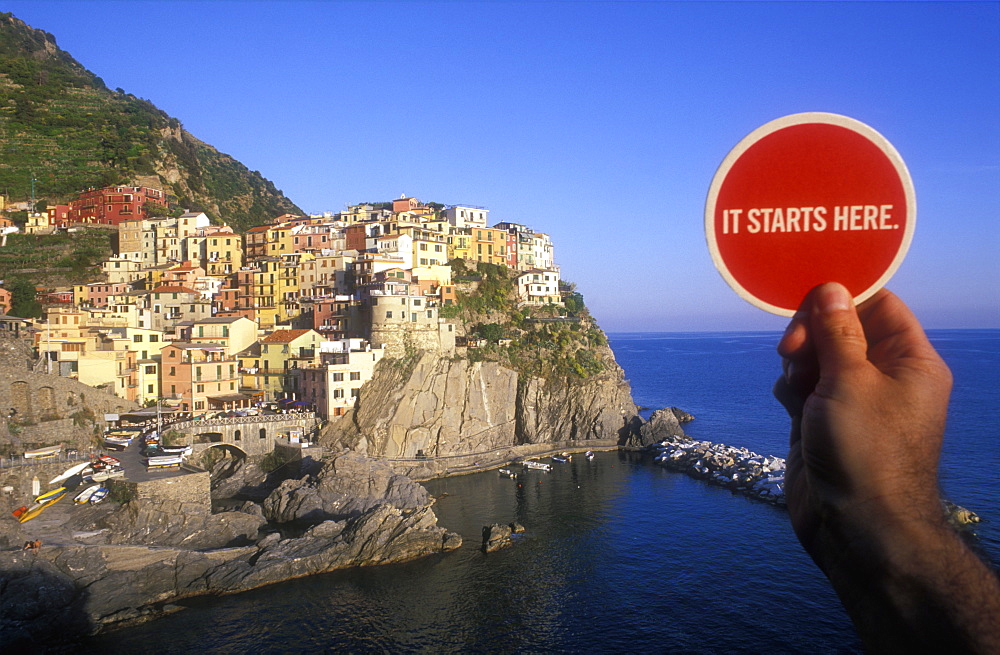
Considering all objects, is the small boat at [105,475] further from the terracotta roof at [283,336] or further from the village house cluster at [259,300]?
the terracotta roof at [283,336]

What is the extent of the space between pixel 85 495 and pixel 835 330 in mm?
23603

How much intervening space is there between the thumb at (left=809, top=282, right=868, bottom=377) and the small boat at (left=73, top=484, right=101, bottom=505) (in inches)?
922

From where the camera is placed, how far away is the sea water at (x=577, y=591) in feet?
48.0

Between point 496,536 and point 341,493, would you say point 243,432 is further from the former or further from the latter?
point 496,536

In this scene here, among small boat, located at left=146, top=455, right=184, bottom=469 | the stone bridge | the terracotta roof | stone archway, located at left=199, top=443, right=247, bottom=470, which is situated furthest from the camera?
the terracotta roof

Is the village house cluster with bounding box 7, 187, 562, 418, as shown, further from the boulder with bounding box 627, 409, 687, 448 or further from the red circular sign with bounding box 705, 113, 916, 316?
the red circular sign with bounding box 705, 113, 916, 316

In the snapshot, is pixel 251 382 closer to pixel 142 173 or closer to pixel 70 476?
pixel 70 476

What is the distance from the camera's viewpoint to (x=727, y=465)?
28719 millimetres

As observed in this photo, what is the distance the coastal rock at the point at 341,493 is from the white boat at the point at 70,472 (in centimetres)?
596

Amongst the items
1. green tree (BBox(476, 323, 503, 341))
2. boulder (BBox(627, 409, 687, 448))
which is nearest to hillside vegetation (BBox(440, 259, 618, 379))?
green tree (BBox(476, 323, 503, 341))

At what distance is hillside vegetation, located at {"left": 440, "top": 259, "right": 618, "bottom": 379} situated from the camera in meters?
36.2

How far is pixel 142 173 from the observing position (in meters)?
50.5

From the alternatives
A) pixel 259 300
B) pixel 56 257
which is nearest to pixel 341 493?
pixel 259 300

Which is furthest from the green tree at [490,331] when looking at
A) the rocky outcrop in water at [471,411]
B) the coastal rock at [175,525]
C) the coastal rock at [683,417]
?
the coastal rock at [175,525]
